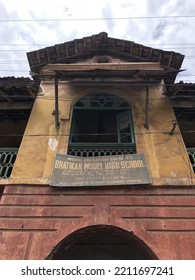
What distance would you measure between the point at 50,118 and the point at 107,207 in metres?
3.44

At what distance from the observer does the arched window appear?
7453 millimetres

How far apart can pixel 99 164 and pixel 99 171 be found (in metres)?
0.22

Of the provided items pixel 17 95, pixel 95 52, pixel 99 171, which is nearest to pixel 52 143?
pixel 99 171

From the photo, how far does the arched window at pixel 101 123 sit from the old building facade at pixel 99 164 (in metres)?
0.03

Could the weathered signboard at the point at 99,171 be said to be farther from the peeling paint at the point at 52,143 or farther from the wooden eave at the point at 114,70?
the wooden eave at the point at 114,70

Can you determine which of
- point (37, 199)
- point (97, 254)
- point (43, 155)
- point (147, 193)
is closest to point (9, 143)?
point (43, 155)

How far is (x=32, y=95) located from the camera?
8.29 m

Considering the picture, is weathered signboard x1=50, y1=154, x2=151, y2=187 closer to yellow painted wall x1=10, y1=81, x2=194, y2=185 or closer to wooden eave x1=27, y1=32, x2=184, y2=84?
yellow painted wall x1=10, y1=81, x2=194, y2=185

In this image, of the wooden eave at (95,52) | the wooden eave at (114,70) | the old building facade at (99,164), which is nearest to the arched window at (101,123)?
the old building facade at (99,164)

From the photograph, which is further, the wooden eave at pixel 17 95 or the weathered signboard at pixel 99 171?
the wooden eave at pixel 17 95

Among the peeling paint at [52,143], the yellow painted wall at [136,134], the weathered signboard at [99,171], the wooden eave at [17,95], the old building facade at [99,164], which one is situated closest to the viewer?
the old building facade at [99,164]

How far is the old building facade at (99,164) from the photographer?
18.9 ft

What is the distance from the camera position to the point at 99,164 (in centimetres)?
→ 686

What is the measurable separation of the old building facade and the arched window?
1.3 inches
